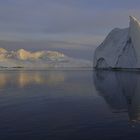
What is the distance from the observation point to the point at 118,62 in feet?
230

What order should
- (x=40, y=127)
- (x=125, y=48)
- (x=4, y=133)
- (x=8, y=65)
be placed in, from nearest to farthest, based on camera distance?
(x=4, y=133), (x=40, y=127), (x=125, y=48), (x=8, y=65)

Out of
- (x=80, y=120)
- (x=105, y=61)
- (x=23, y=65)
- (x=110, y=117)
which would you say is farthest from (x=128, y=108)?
(x=23, y=65)

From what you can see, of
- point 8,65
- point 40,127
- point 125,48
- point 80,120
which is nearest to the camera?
point 40,127

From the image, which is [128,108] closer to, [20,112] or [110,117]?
[110,117]

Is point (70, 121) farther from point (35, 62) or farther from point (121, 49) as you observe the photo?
point (35, 62)

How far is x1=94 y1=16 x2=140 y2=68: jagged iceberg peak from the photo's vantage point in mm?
61406

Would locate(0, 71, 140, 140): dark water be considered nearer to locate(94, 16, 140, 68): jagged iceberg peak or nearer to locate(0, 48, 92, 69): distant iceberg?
locate(94, 16, 140, 68): jagged iceberg peak

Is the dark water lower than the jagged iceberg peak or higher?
lower

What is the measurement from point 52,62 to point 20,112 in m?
172

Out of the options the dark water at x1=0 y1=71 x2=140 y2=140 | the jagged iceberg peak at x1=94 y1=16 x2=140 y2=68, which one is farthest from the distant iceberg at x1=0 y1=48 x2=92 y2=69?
the dark water at x1=0 y1=71 x2=140 y2=140

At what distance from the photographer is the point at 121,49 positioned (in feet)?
225

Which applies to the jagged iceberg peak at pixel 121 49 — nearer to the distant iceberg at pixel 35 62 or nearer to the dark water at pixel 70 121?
the dark water at pixel 70 121

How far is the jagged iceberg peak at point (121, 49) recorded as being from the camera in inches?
2418

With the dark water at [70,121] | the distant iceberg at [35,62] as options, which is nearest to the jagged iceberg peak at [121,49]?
the dark water at [70,121]
